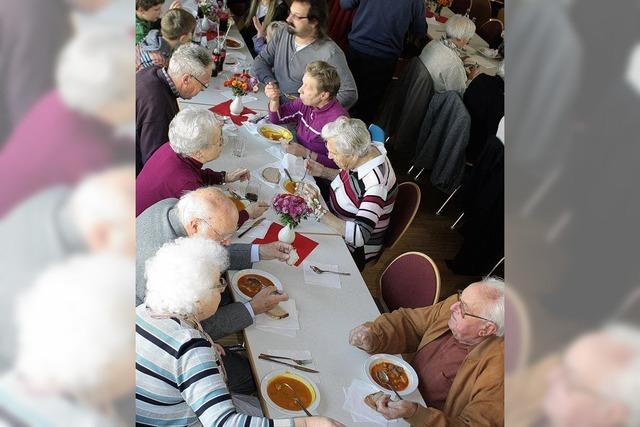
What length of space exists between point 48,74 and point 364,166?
9.91 ft

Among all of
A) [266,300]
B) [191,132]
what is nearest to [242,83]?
[191,132]

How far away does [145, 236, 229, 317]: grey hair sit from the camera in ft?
6.29

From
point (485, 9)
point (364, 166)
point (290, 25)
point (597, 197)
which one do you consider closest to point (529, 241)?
point (597, 197)

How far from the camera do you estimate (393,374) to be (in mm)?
2445

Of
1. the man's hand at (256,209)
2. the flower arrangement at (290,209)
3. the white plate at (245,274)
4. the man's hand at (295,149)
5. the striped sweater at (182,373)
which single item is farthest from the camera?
the man's hand at (295,149)

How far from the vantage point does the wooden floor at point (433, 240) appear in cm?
435

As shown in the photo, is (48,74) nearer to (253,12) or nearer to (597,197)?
(597,197)

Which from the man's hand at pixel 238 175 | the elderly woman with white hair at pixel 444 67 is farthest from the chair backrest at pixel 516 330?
the elderly woman with white hair at pixel 444 67

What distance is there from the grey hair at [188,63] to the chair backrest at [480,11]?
5.14 m

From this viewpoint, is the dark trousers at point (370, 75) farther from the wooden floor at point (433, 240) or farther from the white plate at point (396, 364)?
the white plate at point (396, 364)

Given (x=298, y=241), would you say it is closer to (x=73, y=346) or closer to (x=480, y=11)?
(x=73, y=346)

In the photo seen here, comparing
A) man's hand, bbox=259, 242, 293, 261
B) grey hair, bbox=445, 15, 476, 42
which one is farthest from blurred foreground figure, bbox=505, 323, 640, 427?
grey hair, bbox=445, 15, 476, 42

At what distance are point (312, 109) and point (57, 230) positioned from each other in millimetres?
3770

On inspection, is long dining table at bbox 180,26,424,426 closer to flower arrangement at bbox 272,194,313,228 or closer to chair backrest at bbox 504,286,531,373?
flower arrangement at bbox 272,194,313,228
